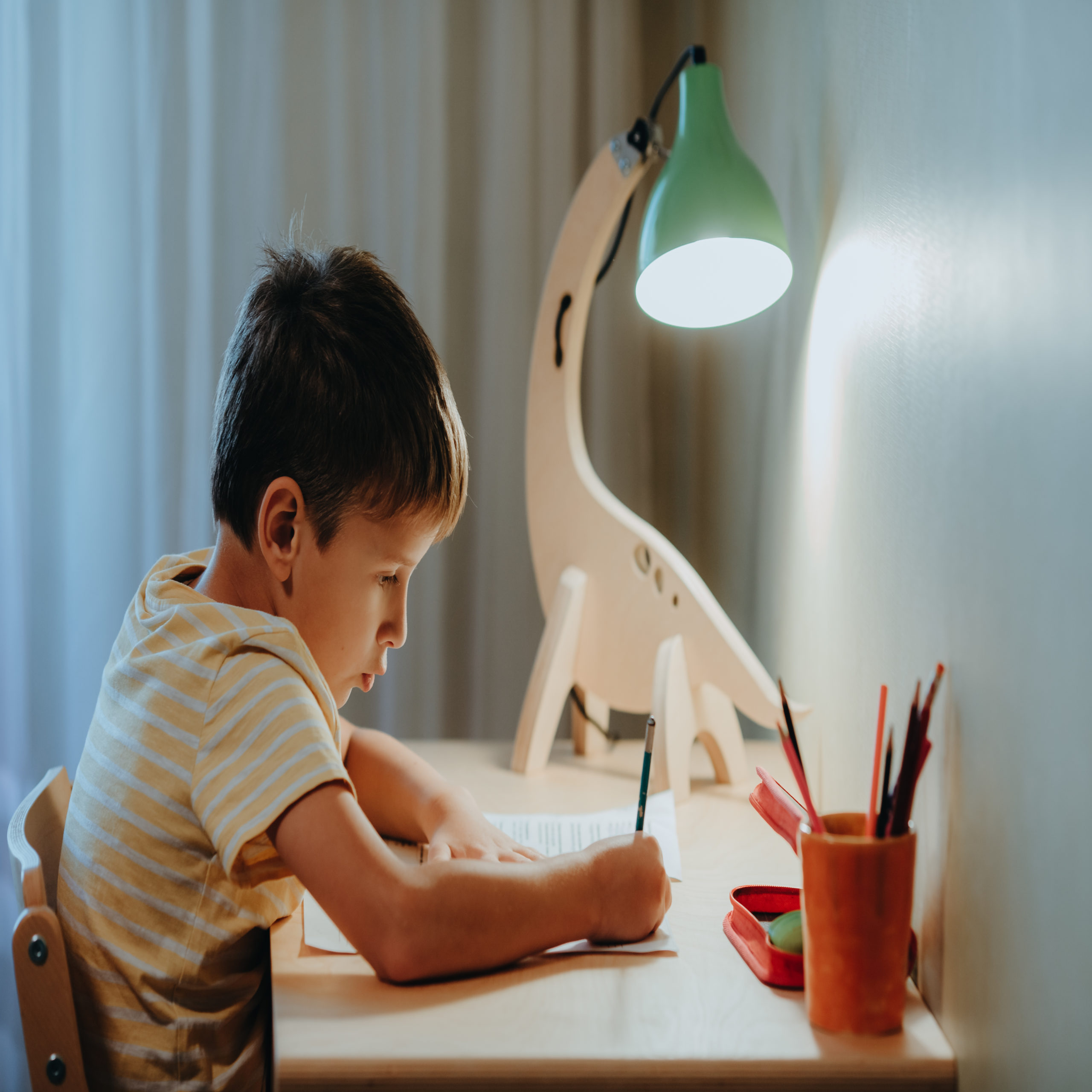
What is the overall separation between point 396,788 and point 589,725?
15.0 inches

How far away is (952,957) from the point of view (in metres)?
0.51

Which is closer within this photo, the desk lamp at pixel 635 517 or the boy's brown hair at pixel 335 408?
the boy's brown hair at pixel 335 408

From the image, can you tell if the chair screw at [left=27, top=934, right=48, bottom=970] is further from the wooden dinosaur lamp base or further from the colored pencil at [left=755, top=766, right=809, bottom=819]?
the wooden dinosaur lamp base

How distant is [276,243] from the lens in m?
1.44

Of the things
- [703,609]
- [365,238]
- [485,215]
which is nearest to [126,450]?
[365,238]

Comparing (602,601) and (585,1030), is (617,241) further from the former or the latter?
(585,1030)

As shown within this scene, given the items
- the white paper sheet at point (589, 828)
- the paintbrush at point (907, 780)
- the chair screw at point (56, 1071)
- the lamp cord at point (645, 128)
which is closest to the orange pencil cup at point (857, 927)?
the paintbrush at point (907, 780)

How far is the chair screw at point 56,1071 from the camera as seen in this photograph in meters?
0.55

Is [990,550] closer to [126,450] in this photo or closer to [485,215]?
[485,215]

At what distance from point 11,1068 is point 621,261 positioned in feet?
5.09

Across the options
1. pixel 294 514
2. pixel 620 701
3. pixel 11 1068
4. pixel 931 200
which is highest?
pixel 931 200

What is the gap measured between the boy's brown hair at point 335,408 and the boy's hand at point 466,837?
0.81 ft

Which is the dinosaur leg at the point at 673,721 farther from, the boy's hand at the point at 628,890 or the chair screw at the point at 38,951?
the chair screw at the point at 38,951

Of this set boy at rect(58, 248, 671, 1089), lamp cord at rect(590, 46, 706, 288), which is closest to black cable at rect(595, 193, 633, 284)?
lamp cord at rect(590, 46, 706, 288)
